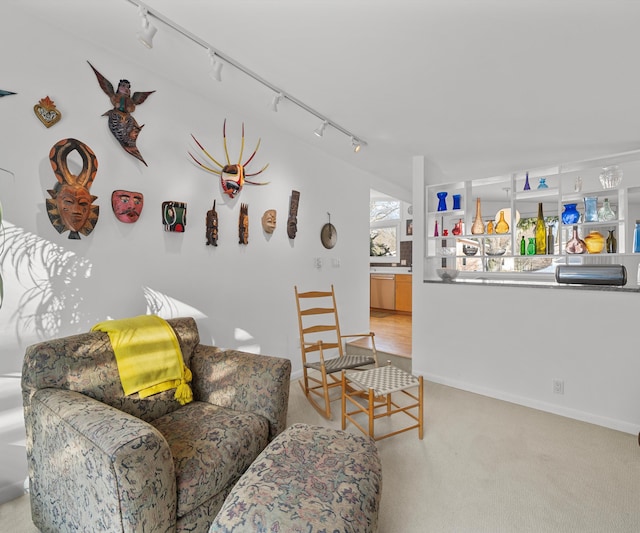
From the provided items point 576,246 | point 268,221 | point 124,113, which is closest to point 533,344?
point 576,246

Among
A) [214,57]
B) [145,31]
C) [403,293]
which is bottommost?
[403,293]

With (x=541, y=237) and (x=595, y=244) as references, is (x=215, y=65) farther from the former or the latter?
(x=595, y=244)

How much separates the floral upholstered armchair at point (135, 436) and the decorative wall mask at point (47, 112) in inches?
47.1

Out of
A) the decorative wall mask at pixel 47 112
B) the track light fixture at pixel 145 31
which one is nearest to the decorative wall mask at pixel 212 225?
the decorative wall mask at pixel 47 112

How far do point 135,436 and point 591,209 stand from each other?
3410 millimetres

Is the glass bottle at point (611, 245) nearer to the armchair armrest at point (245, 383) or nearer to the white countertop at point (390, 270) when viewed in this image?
the armchair armrest at point (245, 383)

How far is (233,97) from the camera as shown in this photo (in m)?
2.77

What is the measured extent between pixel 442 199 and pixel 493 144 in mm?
720

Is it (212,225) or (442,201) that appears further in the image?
(442,201)

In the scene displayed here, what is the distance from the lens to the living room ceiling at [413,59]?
1.76 meters

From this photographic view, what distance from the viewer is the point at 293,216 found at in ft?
11.6

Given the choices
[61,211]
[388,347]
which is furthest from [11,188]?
[388,347]

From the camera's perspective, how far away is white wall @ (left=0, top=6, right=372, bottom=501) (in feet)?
6.12

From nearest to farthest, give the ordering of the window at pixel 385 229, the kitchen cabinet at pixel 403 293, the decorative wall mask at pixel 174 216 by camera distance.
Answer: the decorative wall mask at pixel 174 216 < the kitchen cabinet at pixel 403 293 < the window at pixel 385 229
